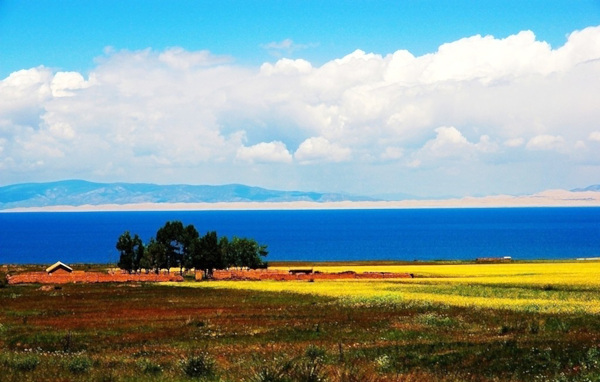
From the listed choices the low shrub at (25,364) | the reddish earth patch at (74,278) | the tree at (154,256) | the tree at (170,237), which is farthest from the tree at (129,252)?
the low shrub at (25,364)

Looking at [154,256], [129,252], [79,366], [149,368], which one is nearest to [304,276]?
[154,256]

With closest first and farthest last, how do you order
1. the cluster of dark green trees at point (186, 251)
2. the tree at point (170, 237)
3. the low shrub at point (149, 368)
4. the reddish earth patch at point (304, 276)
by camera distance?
the low shrub at point (149, 368)
the reddish earth patch at point (304, 276)
the cluster of dark green trees at point (186, 251)
the tree at point (170, 237)

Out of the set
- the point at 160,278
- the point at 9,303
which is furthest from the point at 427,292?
the point at 160,278

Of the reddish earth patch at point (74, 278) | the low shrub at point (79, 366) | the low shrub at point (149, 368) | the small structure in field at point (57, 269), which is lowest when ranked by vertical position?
the reddish earth patch at point (74, 278)

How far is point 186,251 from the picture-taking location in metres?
117

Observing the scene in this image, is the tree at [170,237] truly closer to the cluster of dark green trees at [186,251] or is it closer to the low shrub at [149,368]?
the cluster of dark green trees at [186,251]

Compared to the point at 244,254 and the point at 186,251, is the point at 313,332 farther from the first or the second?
the point at 244,254

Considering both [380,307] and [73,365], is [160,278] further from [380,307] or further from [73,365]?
[73,365]

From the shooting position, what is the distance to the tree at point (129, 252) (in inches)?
4545

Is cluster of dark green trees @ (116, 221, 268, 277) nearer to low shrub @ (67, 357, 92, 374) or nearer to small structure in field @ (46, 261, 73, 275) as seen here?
small structure in field @ (46, 261, 73, 275)

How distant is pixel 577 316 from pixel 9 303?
156 ft

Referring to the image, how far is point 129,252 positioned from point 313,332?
8484 centimetres

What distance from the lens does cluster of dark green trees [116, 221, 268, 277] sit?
357 ft

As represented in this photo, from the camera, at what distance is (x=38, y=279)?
93938mm
